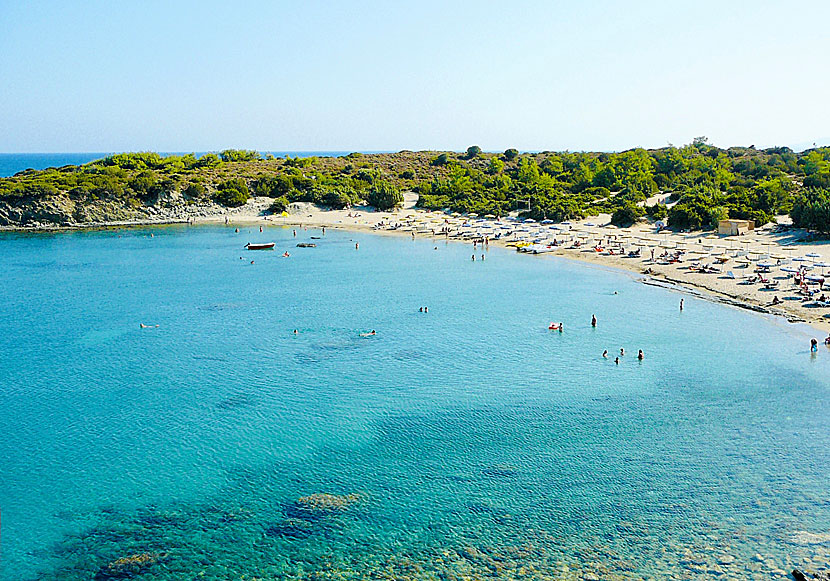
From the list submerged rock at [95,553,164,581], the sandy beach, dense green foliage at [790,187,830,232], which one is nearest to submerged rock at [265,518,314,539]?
submerged rock at [95,553,164,581]

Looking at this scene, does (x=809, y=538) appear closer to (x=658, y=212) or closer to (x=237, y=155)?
(x=658, y=212)

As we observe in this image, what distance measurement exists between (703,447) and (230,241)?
73.7 meters

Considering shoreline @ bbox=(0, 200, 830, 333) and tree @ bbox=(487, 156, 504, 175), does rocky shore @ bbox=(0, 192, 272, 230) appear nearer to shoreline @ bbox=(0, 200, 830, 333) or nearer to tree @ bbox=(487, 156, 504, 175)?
shoreline @ bbox=(0, 200, 830, 333)

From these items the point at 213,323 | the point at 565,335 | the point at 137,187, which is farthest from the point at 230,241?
the point at 565,335

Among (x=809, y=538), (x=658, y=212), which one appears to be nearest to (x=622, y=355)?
(x=809, y=538)

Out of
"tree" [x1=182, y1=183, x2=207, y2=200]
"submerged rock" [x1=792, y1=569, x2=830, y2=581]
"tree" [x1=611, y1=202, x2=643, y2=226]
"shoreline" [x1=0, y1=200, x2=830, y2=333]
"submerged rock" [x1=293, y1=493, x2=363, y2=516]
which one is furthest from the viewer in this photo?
"tree" [x1=182, y1=183, x2=207, y2=200]

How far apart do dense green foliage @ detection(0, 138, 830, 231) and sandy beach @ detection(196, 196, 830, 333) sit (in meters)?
3.41

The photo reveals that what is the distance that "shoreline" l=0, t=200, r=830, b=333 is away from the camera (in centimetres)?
4810

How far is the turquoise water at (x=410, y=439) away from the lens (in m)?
22.2

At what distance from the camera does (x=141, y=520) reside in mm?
23922

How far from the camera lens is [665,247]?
72250 millimetres

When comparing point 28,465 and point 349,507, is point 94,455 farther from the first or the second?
point 349,507

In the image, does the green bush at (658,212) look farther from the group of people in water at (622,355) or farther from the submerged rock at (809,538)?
the submerged rock at (809,538)

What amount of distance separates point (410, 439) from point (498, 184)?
100580 mm
